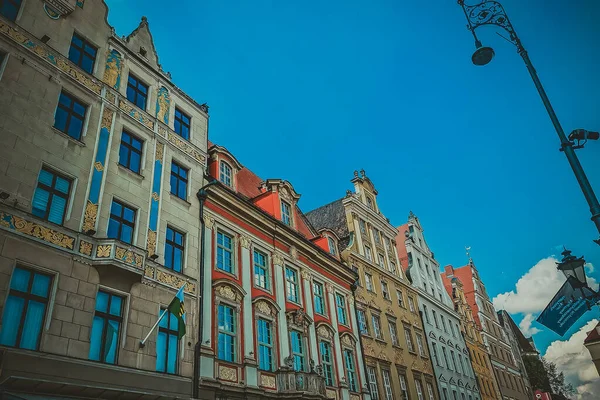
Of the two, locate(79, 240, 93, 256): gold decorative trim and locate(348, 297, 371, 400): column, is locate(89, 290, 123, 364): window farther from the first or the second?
locate(348, 297, 371, 400): column

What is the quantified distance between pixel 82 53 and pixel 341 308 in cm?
2009

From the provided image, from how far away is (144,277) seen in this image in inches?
637

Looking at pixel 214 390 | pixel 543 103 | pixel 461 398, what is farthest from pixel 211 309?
pixel 461 398

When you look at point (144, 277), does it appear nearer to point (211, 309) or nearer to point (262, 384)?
point (211, 309)

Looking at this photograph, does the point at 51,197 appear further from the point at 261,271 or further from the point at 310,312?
the point at 310,312

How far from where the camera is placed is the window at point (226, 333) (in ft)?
61.7

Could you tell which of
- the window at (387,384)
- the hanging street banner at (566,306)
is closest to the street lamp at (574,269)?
the hanging street banner at (566,306)

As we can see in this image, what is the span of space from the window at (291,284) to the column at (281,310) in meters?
0.73

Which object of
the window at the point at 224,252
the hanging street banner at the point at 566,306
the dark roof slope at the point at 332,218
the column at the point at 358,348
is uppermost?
the dark roof slope at the point at 332,218

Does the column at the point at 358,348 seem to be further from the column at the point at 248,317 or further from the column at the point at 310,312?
the column at the point at 248,317

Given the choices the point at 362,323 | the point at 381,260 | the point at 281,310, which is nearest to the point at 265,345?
Result: the point at 281,310

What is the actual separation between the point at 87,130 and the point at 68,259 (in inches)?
198

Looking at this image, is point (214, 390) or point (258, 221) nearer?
point (214, 390)

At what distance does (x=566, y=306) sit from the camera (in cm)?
987
